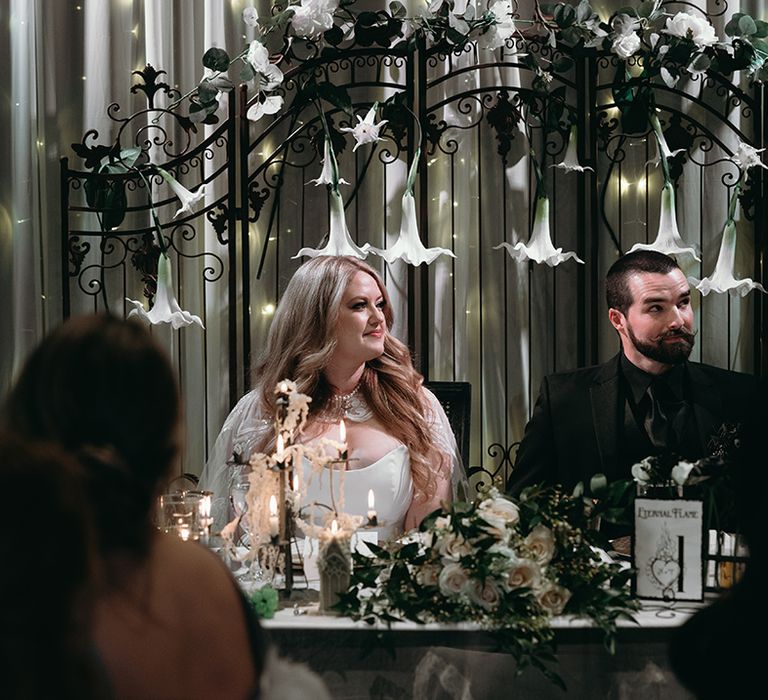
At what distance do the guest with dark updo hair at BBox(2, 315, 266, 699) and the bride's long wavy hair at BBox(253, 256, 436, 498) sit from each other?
6.52 feet

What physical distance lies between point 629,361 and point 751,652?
2589 millimetres

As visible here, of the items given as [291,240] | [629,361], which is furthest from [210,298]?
[629,361]

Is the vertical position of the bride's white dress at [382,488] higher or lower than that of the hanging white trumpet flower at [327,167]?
lower

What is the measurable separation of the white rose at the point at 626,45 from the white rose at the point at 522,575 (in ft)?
7.83

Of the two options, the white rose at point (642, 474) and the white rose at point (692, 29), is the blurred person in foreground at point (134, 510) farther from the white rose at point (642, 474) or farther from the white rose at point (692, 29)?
the white rose at point (692, 29)

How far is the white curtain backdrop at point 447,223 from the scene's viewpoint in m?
4.27

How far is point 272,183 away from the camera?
14.2 ft

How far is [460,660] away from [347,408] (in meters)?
1.51

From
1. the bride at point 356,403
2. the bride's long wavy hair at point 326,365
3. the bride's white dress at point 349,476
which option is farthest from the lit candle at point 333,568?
the bride's long wavy hair at point 326,365

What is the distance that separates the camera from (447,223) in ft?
14.1

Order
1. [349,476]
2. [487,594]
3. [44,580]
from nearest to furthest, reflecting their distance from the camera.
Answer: [44,580], [487,594], [349,476]

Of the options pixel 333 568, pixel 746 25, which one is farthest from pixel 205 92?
pixel 333 568

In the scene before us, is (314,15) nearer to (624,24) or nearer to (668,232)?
(624,24)

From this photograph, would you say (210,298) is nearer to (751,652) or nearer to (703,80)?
(703,80)
